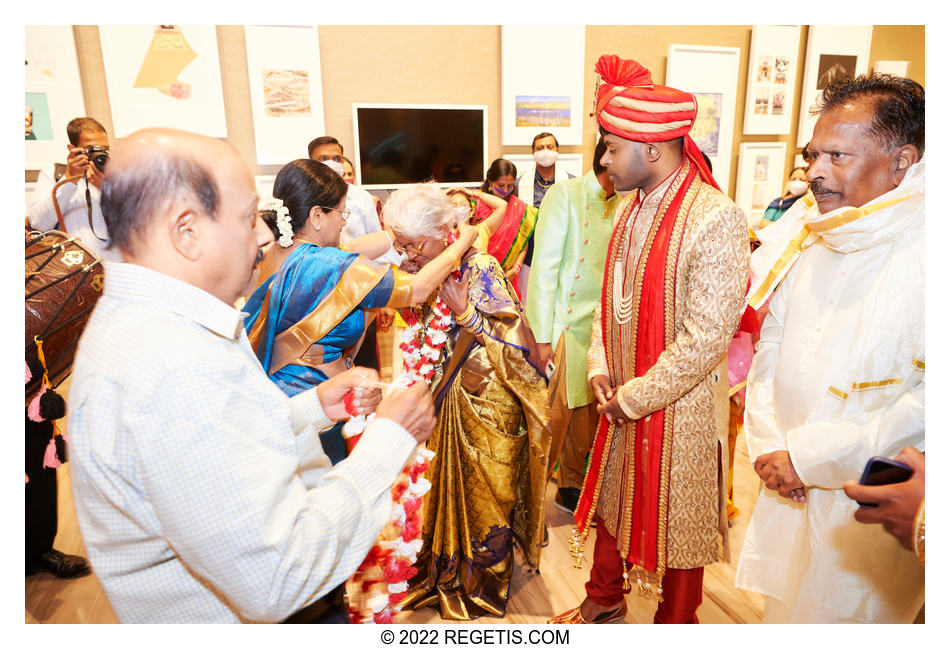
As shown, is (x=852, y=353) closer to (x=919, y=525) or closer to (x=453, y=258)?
(x=919, y=525)

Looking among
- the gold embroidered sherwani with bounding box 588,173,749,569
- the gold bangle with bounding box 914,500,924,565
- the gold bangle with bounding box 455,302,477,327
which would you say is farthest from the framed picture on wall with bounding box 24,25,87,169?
the gold bangle with bounding box 914,500,924,565

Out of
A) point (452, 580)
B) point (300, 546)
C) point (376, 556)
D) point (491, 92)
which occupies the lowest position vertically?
point (452, 580)

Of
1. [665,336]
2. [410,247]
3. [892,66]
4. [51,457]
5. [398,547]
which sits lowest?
[398,547]

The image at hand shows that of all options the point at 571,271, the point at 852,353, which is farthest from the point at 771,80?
the point at 852,353

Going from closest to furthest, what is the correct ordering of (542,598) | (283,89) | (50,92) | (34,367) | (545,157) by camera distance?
(34,367) < (542,598) < (50,92) < (283,89) < (545,157)

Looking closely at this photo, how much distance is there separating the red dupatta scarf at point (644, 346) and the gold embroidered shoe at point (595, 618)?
0.88 ft

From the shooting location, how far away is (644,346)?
5.58ft

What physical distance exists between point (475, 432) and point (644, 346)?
0.76m

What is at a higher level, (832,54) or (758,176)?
(832,54)

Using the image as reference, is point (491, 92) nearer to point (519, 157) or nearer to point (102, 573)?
point (519, 157)

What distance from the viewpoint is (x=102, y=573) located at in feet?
2.88
